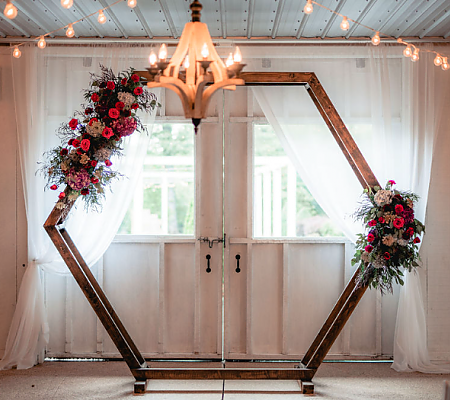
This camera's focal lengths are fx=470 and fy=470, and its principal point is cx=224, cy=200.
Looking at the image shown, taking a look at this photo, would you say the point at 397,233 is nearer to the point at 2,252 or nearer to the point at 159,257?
the point at 159,257

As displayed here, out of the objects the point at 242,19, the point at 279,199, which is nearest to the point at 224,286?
the point at 279,199

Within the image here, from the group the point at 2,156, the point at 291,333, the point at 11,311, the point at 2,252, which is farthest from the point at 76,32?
the point at 291,333

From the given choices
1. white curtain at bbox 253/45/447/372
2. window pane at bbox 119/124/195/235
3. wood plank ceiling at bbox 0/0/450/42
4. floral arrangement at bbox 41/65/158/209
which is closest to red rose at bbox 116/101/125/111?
floral arrangement at bbox 41/65/158/209

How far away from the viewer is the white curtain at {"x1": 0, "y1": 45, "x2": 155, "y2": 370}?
3924 millimetres

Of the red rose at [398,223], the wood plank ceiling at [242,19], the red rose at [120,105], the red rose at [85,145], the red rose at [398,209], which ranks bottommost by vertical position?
the red rose at [398,223]

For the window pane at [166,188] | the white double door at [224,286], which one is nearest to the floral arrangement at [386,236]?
the white double door at [224,286]

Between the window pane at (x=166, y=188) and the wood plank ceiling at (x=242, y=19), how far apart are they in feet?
2.85

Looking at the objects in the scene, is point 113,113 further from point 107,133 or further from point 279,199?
point 279,199

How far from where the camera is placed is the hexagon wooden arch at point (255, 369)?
3.47 metres

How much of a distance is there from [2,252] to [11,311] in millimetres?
517

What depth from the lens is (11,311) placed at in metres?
4.08

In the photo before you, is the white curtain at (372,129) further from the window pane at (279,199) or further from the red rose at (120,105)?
the red rose at (120,105)

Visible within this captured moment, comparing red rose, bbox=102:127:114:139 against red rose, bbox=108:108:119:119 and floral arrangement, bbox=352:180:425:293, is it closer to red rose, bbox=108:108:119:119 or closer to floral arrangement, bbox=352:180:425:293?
red rose, bbox=108:108:119:119

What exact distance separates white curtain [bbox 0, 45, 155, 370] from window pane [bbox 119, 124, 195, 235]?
26 centimetres
